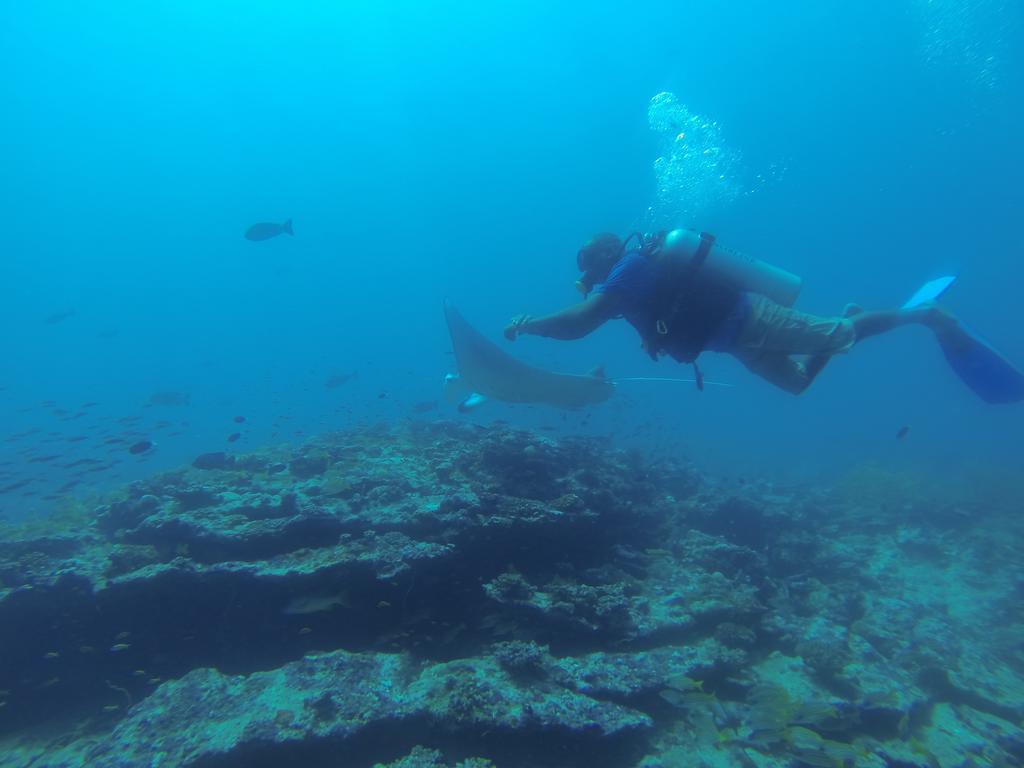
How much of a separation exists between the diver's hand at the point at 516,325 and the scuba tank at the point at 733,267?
5.28 feet

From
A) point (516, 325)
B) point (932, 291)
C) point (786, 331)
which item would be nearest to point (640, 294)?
point (516, 325)

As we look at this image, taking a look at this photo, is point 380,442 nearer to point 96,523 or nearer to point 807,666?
point 96,523

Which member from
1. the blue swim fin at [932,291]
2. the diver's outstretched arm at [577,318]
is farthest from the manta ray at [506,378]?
the blue swim fin at [932,291]

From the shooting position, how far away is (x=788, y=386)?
19.9ft

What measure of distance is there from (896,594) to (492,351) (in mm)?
9510

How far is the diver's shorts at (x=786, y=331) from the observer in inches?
217

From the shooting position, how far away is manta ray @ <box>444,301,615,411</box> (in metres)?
8.86

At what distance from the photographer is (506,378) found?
9.32 m

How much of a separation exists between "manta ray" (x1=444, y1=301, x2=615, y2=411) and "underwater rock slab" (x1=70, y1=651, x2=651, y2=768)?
497 centimetres

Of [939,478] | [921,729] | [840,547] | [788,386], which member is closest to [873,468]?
[939,478]

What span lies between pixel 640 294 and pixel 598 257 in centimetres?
76

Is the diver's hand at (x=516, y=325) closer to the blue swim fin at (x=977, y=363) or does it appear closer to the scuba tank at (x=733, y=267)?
the scuba tank at (x=733, y=267)

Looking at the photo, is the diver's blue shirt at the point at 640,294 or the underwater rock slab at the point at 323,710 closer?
the underwater rock slab at the point at 323,710

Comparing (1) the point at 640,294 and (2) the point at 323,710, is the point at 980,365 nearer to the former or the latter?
(1) the point at 640,294
